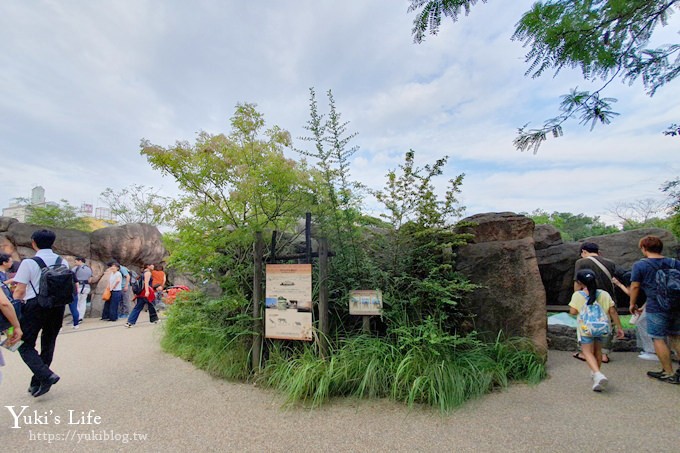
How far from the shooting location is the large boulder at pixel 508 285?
4273 mm

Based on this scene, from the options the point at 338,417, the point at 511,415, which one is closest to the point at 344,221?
the point at 338,417

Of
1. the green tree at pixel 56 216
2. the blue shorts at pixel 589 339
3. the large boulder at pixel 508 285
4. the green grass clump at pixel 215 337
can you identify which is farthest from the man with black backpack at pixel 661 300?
the green tree at pixel 56 216

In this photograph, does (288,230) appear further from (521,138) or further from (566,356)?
(566,356)

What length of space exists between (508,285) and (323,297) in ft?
8.27

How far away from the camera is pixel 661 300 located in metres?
3.74

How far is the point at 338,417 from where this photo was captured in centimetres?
307

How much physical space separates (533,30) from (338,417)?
377cm

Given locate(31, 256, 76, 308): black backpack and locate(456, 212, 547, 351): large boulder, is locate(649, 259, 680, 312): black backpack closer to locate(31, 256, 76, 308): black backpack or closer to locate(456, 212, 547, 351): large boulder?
locate(456, 212, 547, 351): large boulder

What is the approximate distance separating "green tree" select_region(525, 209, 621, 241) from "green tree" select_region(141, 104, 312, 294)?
32.1 m

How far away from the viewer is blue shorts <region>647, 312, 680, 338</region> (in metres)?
3.75

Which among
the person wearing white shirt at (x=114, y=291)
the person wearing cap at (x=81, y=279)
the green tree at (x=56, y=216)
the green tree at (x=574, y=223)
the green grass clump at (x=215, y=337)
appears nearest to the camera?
the green grass clump at (x=215, y=337)

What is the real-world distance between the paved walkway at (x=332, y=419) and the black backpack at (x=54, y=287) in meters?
1.10

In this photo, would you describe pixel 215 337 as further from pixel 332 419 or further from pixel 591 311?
pixel 591 311

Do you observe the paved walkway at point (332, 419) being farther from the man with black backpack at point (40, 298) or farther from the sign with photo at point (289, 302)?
the sign with photo at point (289, 302)
